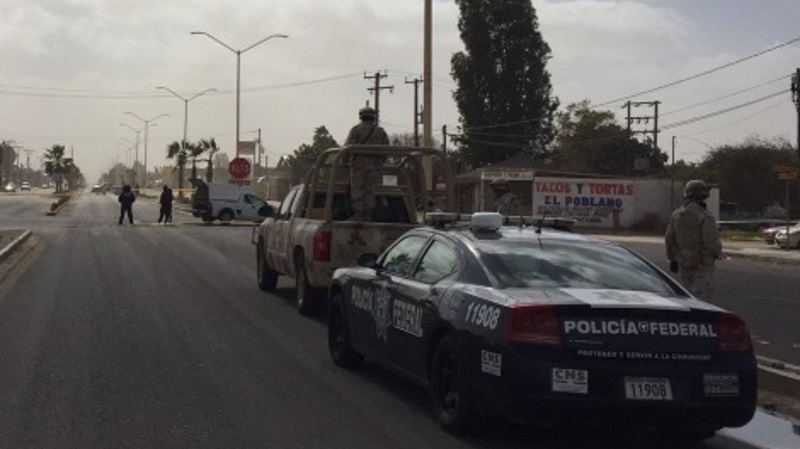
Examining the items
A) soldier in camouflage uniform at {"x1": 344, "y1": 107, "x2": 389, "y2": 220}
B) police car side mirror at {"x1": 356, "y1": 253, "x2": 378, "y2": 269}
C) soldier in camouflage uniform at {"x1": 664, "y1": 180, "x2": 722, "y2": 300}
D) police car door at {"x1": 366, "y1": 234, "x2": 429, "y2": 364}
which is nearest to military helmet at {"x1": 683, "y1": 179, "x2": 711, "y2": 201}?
soldier in camouflage uniform at {"x1": 664, "y1": 180, "x2": 722, "y2": 300}

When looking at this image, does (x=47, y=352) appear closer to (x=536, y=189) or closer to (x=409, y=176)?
(x=409, y=176)

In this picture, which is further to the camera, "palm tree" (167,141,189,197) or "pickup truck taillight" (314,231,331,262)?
"palm tree" (167,141,189,197)

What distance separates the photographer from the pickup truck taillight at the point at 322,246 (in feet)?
41.4

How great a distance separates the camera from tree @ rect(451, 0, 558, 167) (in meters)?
72.9

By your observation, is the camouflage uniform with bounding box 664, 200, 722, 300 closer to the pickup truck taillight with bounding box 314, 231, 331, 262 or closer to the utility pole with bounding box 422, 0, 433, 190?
the pickup truck taillight with bounding box 314, 231, 331, 262

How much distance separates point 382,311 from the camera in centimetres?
838

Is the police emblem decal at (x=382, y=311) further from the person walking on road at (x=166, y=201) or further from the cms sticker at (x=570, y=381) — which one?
the person walking on road at (x=166, y=201)

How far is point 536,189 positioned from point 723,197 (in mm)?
36916

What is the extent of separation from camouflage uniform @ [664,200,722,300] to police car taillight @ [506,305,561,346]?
403 cm

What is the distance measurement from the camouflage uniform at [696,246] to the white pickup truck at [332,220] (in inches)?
148

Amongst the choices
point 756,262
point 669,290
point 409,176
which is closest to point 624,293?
point 669,290

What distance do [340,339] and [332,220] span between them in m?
3.71

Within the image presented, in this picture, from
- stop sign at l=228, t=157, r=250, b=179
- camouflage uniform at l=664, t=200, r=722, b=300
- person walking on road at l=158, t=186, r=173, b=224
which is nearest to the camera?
camouflage uniform at l=664, t=200, r=722, b=300

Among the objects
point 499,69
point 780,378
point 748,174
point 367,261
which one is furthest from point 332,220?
point 748,174
